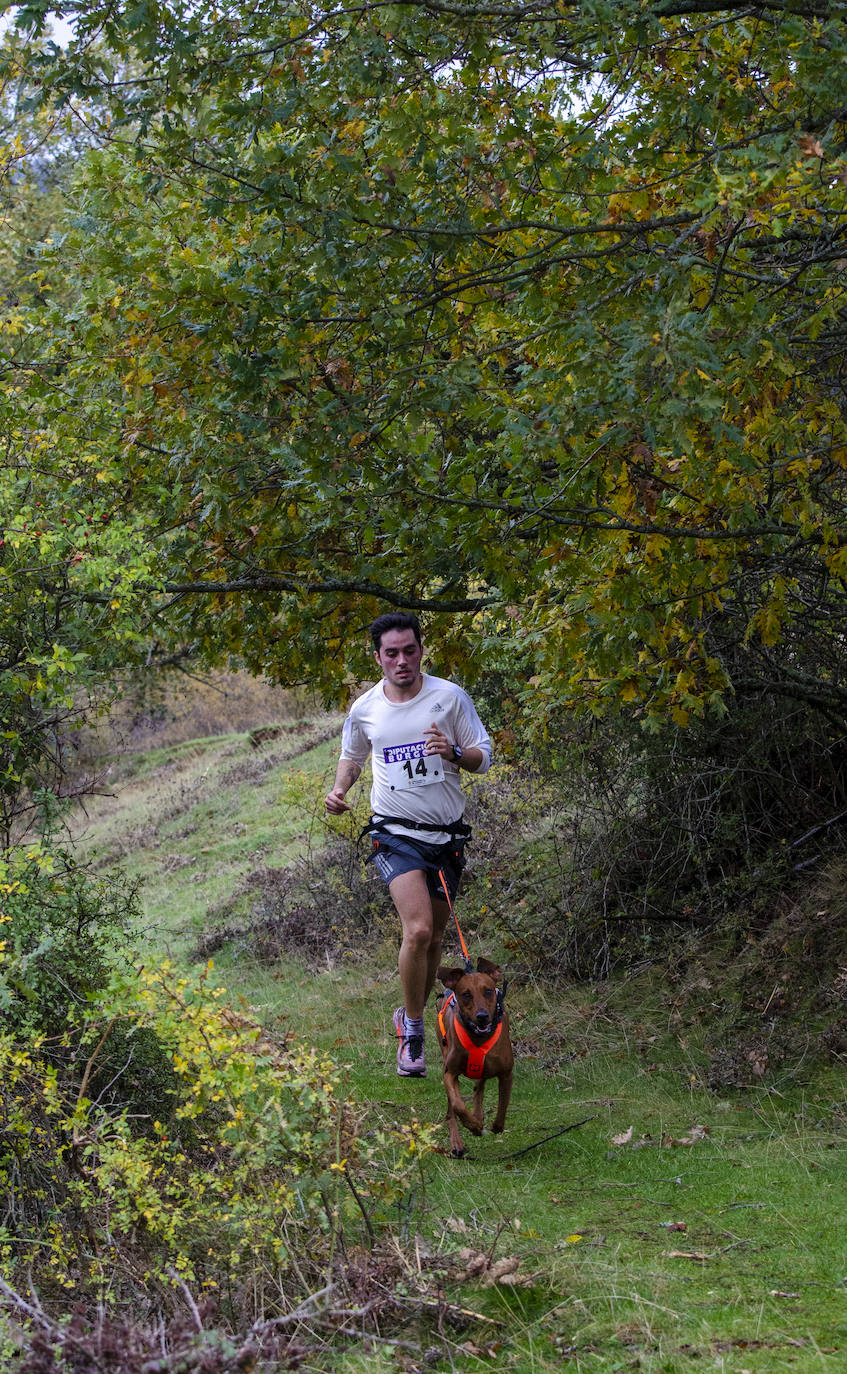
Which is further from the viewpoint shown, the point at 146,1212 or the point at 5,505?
the point at 5,505

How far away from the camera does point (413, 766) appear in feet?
20.3

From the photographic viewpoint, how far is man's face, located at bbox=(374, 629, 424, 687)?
6102 millimetres

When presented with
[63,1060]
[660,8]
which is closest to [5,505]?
[63,1060]

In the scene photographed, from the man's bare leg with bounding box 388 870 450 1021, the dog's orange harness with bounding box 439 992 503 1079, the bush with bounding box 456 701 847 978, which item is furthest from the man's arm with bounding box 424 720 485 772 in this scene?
the bush with bounding box 456 701 847 978

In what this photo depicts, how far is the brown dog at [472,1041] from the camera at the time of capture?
5.42 metres

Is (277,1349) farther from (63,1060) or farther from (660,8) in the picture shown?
(660,8)

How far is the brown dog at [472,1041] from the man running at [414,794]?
1.70 ft

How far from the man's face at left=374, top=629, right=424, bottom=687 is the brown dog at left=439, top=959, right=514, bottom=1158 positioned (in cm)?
141

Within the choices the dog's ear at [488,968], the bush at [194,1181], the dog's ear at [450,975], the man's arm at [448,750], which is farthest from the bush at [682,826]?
the bush at [194,1181]

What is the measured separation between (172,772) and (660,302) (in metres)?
25.3

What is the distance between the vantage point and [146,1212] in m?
3.80

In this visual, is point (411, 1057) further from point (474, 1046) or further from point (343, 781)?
point (343, 781)

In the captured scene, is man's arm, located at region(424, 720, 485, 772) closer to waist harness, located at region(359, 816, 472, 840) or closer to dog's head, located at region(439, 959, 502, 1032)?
waist harness, located at region(359, 816, 472, 840)

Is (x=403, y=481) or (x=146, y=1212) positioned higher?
(x=403, y=481)
